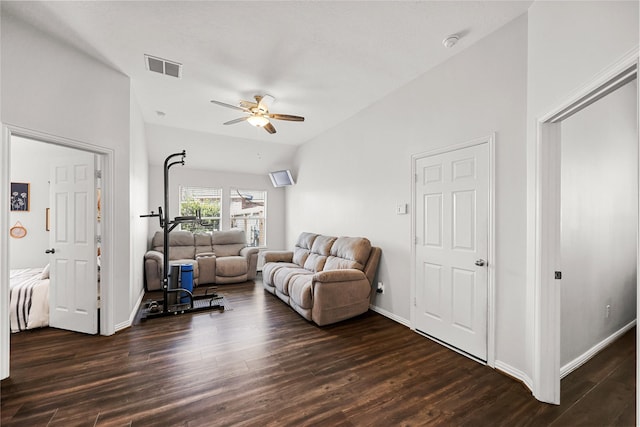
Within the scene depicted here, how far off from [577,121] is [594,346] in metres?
2.16

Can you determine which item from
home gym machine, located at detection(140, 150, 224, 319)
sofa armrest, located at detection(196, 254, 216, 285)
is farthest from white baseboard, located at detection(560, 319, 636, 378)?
sofa armrest, located at detection(196, 254, 216, 285)

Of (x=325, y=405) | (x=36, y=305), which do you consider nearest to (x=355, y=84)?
(x=325, y=405)

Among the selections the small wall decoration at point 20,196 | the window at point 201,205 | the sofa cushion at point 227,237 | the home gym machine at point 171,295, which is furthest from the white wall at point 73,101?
the window at point 201,205

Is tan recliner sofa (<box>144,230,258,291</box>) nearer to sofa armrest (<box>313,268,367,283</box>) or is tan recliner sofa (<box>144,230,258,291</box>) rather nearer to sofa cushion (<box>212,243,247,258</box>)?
sofa cushion (<box>212,243,247,258</box>)

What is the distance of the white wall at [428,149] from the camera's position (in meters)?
2.24

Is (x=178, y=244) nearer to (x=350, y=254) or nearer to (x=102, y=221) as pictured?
(x=102, y=221)

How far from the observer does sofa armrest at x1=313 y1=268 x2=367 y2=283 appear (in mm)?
3236

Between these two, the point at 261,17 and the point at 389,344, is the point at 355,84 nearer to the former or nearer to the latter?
the point at 261,17

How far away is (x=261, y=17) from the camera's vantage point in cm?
220

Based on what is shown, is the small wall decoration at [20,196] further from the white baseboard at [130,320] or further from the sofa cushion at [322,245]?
the sofa cushion at [322,245]

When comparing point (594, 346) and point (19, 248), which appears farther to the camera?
point (19, 248)

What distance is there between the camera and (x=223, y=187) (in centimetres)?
652

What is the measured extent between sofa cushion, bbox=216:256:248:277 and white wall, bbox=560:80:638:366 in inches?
197

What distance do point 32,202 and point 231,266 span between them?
11.4 feet
